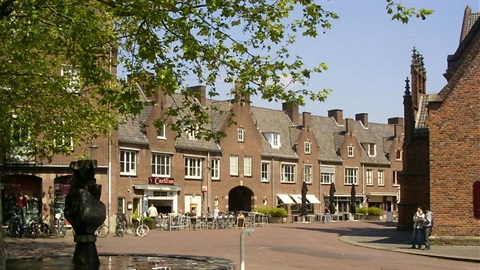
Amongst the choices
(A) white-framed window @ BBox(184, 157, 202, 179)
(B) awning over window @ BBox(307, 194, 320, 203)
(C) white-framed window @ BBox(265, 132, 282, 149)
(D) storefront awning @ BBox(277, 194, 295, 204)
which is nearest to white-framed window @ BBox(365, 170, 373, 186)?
(B) awning over window @ BBox(307, 194, 320, 203)

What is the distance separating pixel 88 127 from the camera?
24.8 m

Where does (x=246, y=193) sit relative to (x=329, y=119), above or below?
below

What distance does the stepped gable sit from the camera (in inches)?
2827

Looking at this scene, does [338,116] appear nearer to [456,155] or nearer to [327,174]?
[327,174]

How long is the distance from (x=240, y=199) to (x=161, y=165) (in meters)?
13.7

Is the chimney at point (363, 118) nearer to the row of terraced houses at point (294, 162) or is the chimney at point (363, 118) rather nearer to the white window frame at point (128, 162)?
the row of terraced houses at point (294, 162)

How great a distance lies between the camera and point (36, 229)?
39.3 metres

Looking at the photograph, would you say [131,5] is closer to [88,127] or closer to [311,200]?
[88,127]

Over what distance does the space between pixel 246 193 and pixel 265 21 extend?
52.3m

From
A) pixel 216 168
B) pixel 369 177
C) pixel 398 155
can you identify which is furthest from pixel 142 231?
pixel 398 155

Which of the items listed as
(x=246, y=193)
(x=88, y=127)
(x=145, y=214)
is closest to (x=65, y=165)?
(x=145, y=214)

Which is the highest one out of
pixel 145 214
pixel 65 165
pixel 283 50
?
pixel 283 50

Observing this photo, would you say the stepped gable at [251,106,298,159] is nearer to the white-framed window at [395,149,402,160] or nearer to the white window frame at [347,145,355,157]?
the white window frame at [347,145,355,157]

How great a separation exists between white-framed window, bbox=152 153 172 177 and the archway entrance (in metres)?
10.6
